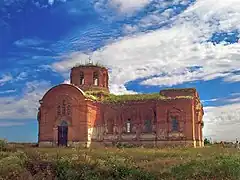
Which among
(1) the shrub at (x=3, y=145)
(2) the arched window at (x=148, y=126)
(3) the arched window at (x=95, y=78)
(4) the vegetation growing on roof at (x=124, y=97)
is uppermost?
(3) the arched window at (x=95, y=78)

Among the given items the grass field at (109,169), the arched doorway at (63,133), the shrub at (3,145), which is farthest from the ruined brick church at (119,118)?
the grass field at (109,169)

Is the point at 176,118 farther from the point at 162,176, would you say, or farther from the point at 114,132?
the point at 162,176

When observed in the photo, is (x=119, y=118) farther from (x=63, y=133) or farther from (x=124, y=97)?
(x=63, y=133)

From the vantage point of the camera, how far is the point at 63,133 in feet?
130

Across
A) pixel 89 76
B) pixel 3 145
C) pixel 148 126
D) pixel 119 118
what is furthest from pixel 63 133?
pixel 3 145

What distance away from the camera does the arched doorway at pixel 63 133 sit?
39441 millimetres

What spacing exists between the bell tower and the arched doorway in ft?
19.7

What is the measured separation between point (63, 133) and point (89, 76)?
26.1 feet

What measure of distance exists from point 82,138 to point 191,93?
12.3 metres

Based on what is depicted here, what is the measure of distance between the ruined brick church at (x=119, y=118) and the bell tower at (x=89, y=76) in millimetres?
2821

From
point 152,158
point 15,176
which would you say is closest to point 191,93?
point 152,158

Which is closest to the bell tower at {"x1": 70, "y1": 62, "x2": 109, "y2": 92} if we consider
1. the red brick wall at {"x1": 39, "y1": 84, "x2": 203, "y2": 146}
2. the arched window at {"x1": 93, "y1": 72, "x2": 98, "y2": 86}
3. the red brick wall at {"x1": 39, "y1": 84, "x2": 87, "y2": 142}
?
the arched window at {"x1": 93, "y1": 72, "x2": 98, "y2": 86}

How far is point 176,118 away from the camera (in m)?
38.4

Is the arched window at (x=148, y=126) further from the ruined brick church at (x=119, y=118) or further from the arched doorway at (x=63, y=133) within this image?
the arched doorway at (x=63, y=133)
